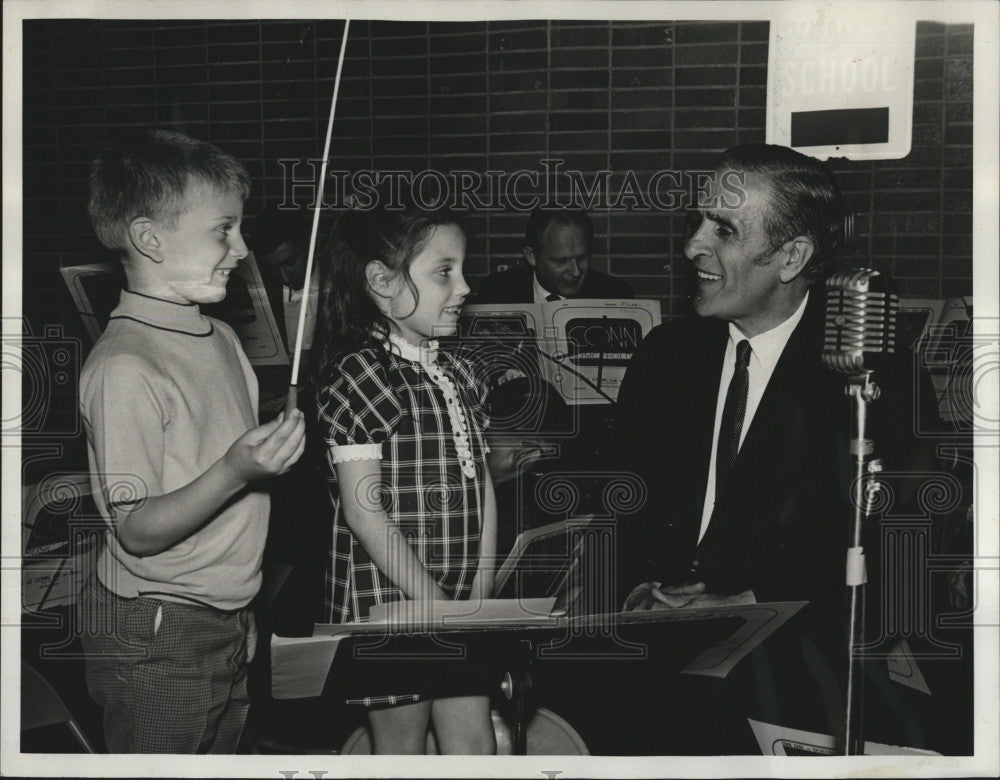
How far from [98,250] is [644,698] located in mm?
1218

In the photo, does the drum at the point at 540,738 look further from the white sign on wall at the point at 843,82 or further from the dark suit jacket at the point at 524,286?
the white sign on wall at the point at 843,82

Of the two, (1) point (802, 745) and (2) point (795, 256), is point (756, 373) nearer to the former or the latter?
(2) point (795, 256)

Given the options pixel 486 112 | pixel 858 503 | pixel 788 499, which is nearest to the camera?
pixel 858 503

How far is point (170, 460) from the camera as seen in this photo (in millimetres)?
1423

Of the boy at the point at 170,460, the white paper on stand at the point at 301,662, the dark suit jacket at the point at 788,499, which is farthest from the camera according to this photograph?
the dark suit jacket at the point at 788,499

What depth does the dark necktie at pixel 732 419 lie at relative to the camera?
158 cm

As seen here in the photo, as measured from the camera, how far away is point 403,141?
198cm

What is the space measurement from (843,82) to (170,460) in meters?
1.28

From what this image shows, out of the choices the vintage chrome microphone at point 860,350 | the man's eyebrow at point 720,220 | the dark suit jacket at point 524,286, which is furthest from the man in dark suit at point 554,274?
the vintage chrome microphone at point 860,350

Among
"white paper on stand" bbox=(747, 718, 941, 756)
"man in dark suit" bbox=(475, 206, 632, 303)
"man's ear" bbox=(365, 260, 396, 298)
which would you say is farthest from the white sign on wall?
"white paper on stand" bbox=(747, 718, 941, 756)

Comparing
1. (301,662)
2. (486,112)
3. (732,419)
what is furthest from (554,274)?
(301,662)

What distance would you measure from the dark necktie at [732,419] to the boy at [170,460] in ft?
2.33

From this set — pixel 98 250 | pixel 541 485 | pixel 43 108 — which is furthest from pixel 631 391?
pixel 43 108

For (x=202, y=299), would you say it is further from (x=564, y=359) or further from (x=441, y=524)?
(x=564, y=359)
